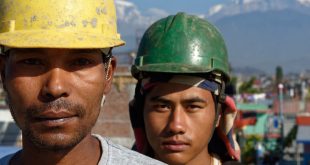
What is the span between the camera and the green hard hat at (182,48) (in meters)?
3.48

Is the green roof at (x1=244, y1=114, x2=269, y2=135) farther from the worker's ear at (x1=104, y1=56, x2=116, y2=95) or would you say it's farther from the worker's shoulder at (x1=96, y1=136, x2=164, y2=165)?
the worker's shoulder at (x1=96, y1=136, x2=164, y2=165)

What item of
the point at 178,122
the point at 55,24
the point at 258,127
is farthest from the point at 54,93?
the point at 258,127

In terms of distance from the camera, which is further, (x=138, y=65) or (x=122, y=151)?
(x=138, y=65)

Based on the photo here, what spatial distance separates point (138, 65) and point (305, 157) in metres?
24.5

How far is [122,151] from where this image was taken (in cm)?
221

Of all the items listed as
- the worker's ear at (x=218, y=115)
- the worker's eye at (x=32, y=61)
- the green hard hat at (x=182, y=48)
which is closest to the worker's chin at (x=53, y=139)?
the worker's eye at (x=32, y=61)

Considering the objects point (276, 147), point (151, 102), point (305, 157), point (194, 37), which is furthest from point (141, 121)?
point (276, 147)

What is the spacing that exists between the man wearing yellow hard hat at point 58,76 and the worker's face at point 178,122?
1061 mm

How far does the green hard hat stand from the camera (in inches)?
137

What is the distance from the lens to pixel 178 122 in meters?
3.30

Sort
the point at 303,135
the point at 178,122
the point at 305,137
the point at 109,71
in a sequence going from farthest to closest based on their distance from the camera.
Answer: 1. the point at 303,135
2. the point at 305,137
3. the point at 178,122
4. the point at 109,71

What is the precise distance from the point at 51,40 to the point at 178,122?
1.32 meters

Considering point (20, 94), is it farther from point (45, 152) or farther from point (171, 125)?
point (171, 125)

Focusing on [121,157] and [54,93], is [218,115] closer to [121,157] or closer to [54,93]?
[121,157]
